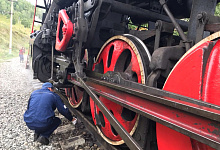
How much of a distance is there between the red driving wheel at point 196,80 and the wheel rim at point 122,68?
553 millimetres

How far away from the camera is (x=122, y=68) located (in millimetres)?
2375

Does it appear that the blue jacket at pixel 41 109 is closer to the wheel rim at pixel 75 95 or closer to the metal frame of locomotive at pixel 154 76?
the metal frame of locomotive at pixel 154 76

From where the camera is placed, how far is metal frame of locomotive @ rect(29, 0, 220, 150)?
42.5 inches

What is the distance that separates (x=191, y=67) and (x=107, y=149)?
169cm

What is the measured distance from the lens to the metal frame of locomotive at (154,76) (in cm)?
108

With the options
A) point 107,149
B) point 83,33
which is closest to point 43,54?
point 83,33

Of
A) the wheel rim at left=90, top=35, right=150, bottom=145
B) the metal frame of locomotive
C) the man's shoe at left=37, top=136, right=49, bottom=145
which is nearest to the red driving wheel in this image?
the metal frame of locomotive

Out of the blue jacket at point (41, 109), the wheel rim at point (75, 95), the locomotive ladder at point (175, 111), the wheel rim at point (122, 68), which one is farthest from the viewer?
the wheel rim at point (75, 95)

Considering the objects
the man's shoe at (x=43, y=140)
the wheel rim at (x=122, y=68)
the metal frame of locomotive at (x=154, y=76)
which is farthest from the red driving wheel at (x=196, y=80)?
the man's shoe at (x=43, y=140)

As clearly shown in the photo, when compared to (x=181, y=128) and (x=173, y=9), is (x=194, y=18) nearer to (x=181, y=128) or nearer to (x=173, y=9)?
(x=181, y=128)

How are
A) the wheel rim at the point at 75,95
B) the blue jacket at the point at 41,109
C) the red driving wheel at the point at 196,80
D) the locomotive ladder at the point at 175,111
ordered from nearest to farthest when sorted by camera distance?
the locomotive ladder at the point at 175,111, the red driving wheel at the point at 196,80, the blue jacket at the point at 41,109, the wheel rim at the point at 75,95

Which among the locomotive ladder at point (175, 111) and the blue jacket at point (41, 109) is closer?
the locomotive ladder at point (175, 111)

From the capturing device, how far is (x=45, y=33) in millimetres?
4039

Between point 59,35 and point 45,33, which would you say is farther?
point 45,33
